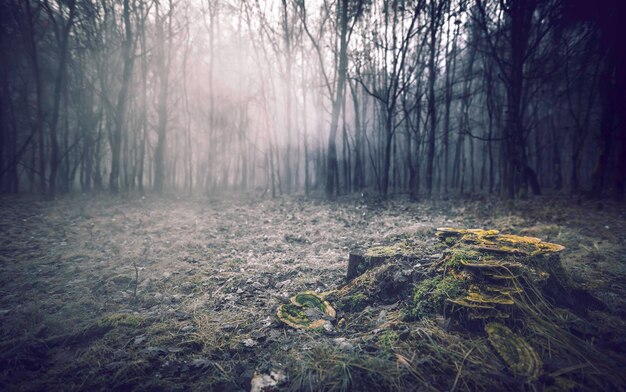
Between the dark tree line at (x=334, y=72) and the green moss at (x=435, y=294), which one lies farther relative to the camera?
the dark tree line at (x=334, y=72)

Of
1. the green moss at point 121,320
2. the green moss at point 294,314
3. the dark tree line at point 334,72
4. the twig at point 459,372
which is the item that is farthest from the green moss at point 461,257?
the dark tree line at point 334,72

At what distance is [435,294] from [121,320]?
3390 mm

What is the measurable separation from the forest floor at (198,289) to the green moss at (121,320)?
18mm

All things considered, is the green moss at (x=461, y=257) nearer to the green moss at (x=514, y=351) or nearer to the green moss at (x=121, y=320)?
the green moss at (x=514, y=351)

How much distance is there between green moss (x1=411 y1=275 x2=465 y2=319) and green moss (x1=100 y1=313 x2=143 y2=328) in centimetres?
297

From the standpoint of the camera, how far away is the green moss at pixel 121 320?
2.87 metres

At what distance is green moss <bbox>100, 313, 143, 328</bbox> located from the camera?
287cm

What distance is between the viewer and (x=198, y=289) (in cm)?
384

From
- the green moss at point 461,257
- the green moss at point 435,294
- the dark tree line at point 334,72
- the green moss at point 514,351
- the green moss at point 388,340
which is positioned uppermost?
the dark tree line at point 334,72

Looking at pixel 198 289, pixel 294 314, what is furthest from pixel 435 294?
pixel 198 289

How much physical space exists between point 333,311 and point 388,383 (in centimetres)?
111

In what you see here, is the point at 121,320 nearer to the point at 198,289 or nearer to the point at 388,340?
the point at 198,289

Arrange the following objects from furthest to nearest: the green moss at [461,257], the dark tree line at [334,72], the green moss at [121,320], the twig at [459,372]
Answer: the dark tree line at [334,72], the green moss at [121,320], the green moss at [461,257], the twig at [459,372]

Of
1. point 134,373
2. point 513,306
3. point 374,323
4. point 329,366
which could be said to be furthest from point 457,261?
point 134,373
